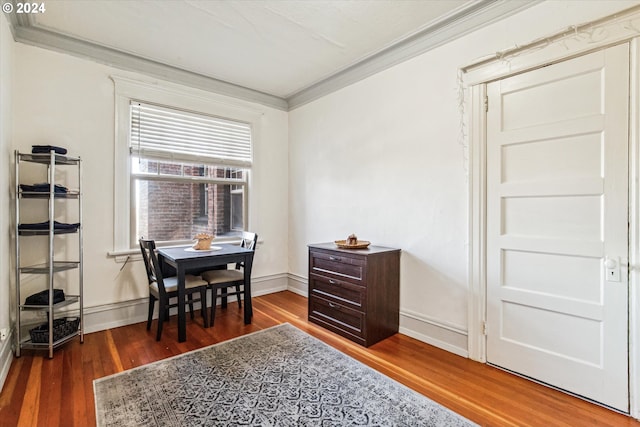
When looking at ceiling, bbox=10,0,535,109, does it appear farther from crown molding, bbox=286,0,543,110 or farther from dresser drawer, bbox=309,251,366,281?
dresser drawer, bbox=309,251,366,281

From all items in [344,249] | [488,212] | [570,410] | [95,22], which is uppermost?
[95,22]

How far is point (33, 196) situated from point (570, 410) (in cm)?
426

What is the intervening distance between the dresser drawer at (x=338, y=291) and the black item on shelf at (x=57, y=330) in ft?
7.18

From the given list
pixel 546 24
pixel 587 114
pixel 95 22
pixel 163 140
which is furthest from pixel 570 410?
pixel 95 22

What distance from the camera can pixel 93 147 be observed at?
306cm

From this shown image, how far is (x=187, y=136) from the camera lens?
12.1 feet

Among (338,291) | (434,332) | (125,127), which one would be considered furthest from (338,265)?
(125,127)

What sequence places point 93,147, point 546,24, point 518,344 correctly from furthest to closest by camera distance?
point 93,147 < point 518,344 < point 546,24

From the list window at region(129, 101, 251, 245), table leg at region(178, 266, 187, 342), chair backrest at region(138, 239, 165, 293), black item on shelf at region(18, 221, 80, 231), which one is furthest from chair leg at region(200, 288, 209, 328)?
black item on shelf at region(18, 221, 80, 231)

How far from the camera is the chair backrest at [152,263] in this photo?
2834 mm

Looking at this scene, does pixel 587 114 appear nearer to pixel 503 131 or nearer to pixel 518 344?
pixel 503 131

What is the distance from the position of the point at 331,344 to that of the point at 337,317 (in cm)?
30

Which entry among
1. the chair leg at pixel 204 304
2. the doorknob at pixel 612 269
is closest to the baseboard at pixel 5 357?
the chair leg at pixel 204 304

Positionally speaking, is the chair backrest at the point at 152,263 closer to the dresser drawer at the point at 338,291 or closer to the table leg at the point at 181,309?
the table leg at the point at 181,309
